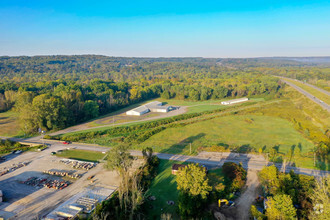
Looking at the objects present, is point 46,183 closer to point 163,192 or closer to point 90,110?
point 163,192

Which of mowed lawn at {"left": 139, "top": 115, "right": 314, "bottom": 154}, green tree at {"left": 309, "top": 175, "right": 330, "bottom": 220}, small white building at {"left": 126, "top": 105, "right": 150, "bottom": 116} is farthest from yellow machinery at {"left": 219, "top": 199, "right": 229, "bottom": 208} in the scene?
small white building at {"left": 126, "top": 105, "right": 150, "bottom": 116}

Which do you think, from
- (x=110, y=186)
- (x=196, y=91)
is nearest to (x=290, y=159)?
(x=110, y=186)

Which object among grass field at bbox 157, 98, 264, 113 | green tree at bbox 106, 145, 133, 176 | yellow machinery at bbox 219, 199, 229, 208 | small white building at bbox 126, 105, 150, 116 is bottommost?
yellow machinery at bbox 219, 199, 229, 208

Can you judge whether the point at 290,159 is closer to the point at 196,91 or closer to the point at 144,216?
the point at 144,216

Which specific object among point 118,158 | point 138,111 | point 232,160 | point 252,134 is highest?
point 118,158

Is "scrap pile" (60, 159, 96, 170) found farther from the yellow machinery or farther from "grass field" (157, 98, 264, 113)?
"grass field" (157, 98, 264, 113)

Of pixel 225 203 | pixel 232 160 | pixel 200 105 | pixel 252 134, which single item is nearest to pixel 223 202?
pixel 225 203
